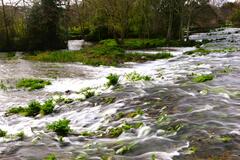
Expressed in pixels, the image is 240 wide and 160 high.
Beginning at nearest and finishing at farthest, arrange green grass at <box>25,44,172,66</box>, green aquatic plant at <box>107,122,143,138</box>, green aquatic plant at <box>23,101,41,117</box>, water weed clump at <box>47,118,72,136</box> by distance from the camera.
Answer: green aquatic plant at <box>107,122,143,138</box>
water weed clump at <box>47,118,72,136</box>
green aquatic plant at <box>23,101,41,117</box>
green grass at <box>25,44,172,66</box>

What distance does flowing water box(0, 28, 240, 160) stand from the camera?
29.5ft

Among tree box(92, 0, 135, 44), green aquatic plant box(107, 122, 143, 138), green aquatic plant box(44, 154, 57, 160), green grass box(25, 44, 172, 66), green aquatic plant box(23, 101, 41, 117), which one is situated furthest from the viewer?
tree box(92, 0, 135, 44)

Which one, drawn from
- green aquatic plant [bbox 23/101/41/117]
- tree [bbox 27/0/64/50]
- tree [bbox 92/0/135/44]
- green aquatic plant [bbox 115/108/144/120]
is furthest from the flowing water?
tree [bbox 27/0/64/50]

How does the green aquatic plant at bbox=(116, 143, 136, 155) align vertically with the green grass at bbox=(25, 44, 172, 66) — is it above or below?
above

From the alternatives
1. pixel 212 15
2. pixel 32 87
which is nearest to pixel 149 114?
pixel 32 87

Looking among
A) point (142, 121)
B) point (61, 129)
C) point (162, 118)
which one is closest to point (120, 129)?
point (142, 121)

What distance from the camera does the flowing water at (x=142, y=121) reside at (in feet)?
29.5

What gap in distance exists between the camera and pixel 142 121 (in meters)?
11.6

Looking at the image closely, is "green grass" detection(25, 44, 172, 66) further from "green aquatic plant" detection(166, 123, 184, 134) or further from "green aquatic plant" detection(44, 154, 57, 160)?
"green aquatic plant" detection(44, 154, 57, 160)

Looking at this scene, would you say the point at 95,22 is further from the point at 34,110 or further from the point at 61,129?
the point at 61,129

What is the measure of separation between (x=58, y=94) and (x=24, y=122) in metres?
4.57

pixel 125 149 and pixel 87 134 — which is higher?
pixel 125 149

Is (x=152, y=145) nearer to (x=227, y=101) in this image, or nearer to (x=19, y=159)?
(x=19, y=159)

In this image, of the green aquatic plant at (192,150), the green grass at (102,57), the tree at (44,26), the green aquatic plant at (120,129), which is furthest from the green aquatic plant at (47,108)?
the tree at (44,26)
